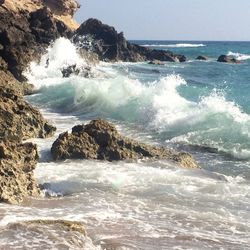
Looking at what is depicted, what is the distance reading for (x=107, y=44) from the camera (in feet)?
160

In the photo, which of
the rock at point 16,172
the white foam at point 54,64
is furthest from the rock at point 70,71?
the rock at point 16,172

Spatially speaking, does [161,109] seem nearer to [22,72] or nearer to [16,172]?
[22,72]

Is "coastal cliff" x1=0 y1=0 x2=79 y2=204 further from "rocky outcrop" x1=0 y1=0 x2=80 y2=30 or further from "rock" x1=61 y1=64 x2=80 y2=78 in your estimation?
"rocky outcrop" x1=0 y1=0 x2=80 y2=30

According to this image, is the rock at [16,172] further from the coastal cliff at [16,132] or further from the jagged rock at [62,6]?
the jagged rock at [62,6]

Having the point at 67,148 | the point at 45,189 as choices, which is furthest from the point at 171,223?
the point at 67,148

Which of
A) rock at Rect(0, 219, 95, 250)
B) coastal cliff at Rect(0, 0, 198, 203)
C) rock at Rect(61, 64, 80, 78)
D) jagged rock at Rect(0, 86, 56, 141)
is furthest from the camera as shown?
rock at Rect(61, 64, 80, 78)

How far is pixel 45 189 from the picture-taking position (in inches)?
301

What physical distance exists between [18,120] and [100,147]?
1716 mm

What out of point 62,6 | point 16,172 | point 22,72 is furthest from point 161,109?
point 62,6

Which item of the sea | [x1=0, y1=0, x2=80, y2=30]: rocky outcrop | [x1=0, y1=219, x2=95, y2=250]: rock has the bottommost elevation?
the sea

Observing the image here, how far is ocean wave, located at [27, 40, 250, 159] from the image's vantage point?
41.4 ft

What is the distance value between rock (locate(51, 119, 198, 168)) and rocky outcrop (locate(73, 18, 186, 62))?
3645cm

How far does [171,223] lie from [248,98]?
16060 millimetres

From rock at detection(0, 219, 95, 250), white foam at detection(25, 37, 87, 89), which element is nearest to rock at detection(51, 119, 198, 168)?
rock at detection(0, 219, 95, 250)
